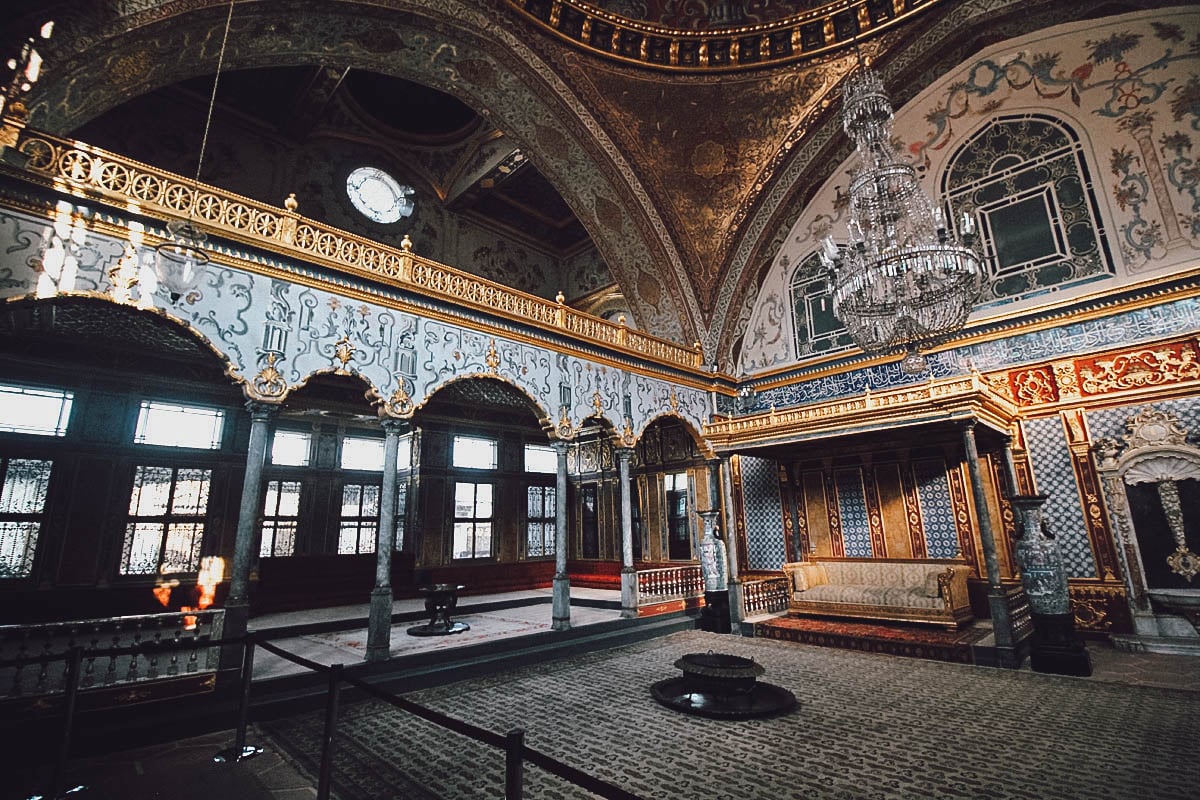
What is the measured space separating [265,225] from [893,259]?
21.9 ft

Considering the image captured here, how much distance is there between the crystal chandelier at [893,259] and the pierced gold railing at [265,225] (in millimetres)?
4109

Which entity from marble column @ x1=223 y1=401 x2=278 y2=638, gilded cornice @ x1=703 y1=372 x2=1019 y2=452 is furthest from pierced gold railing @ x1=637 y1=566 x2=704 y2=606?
marble column @ x1=223 y1=401 x2=278 y2=638

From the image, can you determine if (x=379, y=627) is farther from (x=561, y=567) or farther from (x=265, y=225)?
(x=265, y=225)

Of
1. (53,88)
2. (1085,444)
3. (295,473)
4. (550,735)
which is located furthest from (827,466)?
(53,88)

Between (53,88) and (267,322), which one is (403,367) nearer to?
(267,322)

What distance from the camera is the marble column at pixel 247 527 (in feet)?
16.4

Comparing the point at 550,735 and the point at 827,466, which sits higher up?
the point at 827,466

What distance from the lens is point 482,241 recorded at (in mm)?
13008

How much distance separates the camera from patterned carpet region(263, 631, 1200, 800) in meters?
3.30

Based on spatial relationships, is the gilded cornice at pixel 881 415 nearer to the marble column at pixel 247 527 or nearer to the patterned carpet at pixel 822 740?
the patterned carpet at pixel 822 740

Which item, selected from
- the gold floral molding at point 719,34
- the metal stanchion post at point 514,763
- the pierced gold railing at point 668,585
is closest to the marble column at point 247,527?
the metal stanchion post at point 514,763

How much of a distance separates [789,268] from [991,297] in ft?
12.1

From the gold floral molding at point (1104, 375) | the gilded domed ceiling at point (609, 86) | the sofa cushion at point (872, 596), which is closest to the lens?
the gilded domed ceiling at point (609, 86)

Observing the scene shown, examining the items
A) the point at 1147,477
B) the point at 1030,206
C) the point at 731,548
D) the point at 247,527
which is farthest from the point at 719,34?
the point at 247,527
